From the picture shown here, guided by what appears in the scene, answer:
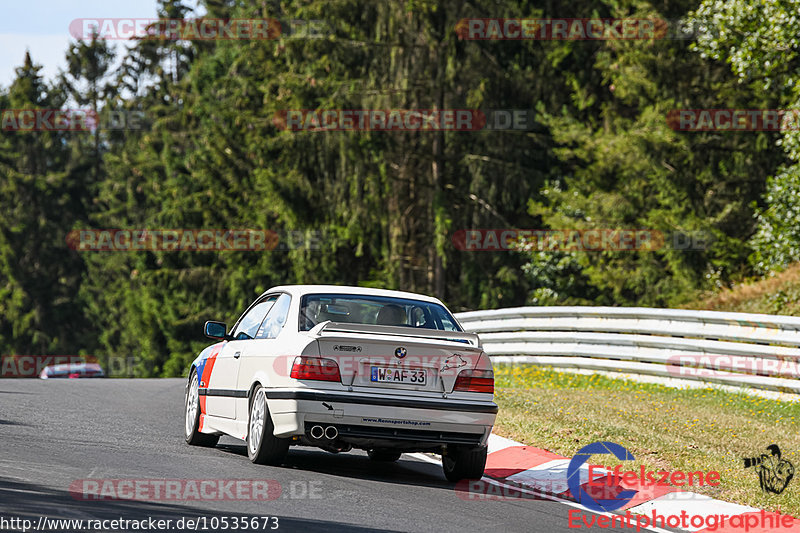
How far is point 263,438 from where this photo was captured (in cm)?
948

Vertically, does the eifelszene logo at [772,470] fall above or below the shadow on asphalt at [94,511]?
below

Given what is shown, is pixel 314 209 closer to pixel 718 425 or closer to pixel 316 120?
pixel 316 120

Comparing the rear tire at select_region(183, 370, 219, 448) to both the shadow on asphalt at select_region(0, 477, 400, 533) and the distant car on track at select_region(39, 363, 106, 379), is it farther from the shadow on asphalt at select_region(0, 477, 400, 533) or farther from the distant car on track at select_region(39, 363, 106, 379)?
the distant car on track at select_region(39, 363, 106, 379)

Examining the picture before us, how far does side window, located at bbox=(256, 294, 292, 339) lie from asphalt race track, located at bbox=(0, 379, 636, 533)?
113 centimetres

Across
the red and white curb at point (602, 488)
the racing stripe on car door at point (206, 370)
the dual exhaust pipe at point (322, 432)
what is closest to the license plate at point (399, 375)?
the dual exhaust pipe at point (322, 432)

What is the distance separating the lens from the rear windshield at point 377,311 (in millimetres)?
10000

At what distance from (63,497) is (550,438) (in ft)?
18.2

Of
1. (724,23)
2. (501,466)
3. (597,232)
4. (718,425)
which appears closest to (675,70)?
(597,232)

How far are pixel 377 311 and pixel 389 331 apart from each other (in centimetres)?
86

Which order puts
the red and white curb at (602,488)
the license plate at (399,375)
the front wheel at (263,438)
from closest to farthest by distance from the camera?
the red and white curb at (602,488), the license plate at (399,375), the front wheel at (263,438)

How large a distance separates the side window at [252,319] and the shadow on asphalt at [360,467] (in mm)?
1106

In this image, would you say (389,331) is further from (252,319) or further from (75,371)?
(75,371)

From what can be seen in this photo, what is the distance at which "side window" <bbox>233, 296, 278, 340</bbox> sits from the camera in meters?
10.7

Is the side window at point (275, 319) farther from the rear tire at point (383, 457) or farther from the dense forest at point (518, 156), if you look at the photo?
the dense forest at point (518, 156)
